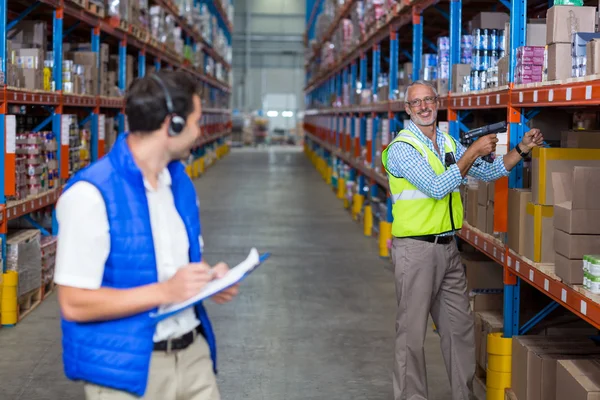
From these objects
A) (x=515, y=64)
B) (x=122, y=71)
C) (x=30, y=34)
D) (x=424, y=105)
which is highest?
(x=30, y=34)

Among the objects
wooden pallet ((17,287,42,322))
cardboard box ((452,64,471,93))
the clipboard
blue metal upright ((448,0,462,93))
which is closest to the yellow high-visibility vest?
cardboard box ((452,64,471,93))

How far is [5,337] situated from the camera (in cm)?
631

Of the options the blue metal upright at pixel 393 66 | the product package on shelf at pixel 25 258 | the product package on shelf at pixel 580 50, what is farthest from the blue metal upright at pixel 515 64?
the blue metal upright at pixel 393 66

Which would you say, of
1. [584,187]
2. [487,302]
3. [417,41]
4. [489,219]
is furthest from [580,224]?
[417,41]

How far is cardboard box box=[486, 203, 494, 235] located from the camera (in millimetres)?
5309

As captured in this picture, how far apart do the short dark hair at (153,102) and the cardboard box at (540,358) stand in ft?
8.66

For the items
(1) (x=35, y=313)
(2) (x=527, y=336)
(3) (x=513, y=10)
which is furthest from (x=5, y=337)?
(3) (x=513, y=10)

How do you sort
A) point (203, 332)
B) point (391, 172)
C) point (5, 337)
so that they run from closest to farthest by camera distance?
point (203, 332) → point (391, 172) → point (5, 337)

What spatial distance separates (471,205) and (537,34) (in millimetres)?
1294

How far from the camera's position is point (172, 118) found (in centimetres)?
229

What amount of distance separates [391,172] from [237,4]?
1446 inches

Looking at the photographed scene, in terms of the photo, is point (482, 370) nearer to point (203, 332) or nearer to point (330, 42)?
point (203, 332)

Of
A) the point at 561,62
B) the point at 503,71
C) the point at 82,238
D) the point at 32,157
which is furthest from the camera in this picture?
the point at 32,157

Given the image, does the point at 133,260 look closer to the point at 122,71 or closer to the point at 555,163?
the point at 555,163
